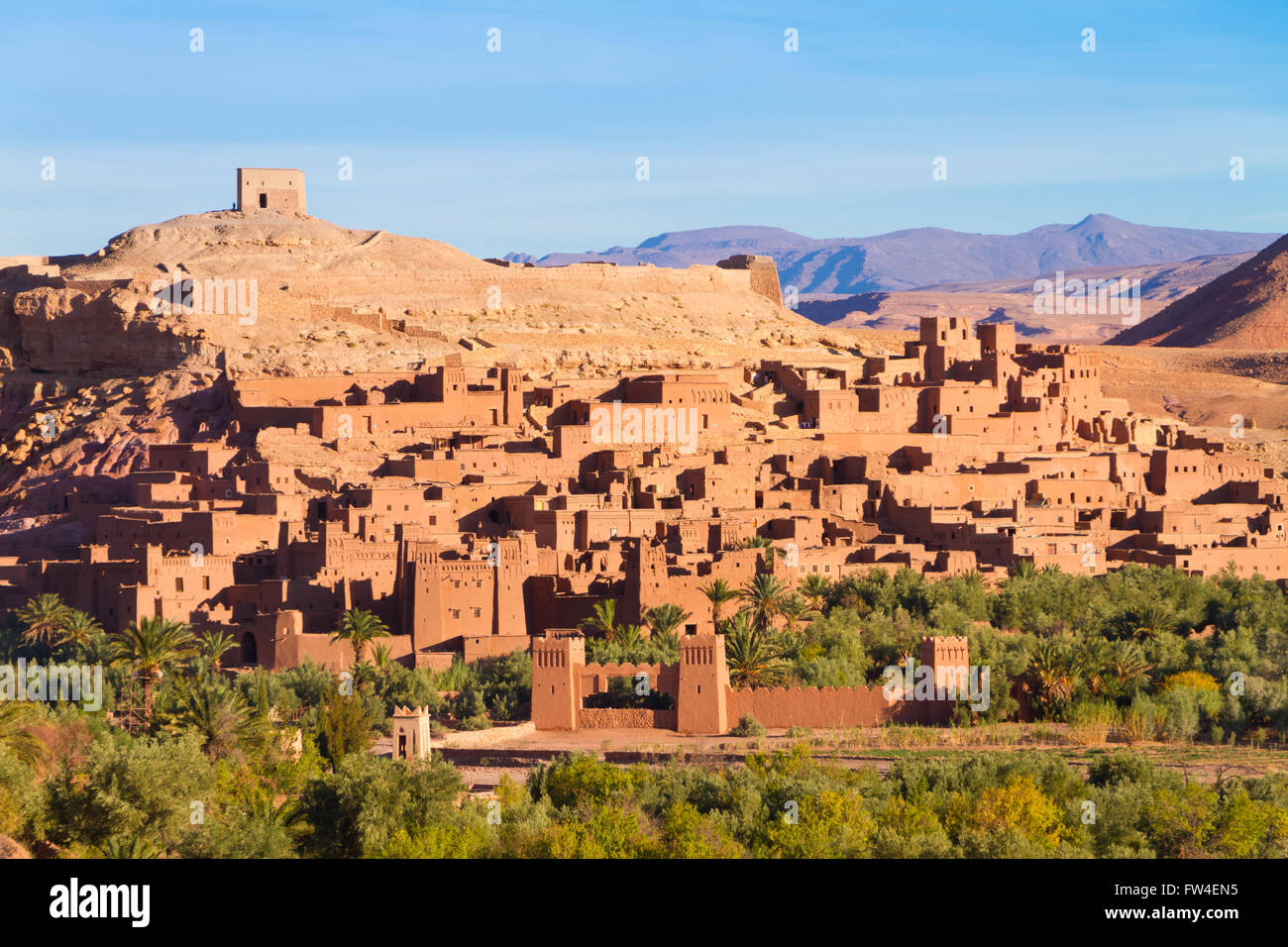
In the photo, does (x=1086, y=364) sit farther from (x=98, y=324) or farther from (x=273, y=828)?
(x=273, y=828)

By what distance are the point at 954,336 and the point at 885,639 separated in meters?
22.8

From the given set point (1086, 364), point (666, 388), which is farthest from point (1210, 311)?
point (666, 388)

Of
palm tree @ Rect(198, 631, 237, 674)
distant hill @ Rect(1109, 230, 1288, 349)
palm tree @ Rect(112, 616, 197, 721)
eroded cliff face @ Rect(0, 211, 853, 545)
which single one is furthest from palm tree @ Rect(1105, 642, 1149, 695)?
distant hill @ Rect(1109, 230, 1288, 349)

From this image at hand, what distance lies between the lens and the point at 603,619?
128 feet

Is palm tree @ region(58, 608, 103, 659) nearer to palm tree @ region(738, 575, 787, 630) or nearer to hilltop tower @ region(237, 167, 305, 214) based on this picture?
palm tree @ region(738, 575, 787, 630)

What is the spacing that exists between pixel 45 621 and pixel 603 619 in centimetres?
1061

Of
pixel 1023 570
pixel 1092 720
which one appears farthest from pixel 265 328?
pixel 1092 720

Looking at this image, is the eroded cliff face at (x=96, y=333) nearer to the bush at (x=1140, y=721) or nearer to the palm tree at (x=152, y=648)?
the palm tree at (x=152, y=648)

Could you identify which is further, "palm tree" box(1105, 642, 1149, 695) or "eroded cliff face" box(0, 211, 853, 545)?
"eroded cliff face" box(0, 211, 853, 545)

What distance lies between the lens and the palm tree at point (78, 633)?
39.5 metres

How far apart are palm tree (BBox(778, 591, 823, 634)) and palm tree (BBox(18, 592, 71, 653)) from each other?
13480mm

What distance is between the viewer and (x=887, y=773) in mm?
30250

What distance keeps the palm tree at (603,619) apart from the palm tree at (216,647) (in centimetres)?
643

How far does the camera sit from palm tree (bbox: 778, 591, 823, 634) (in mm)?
40562
